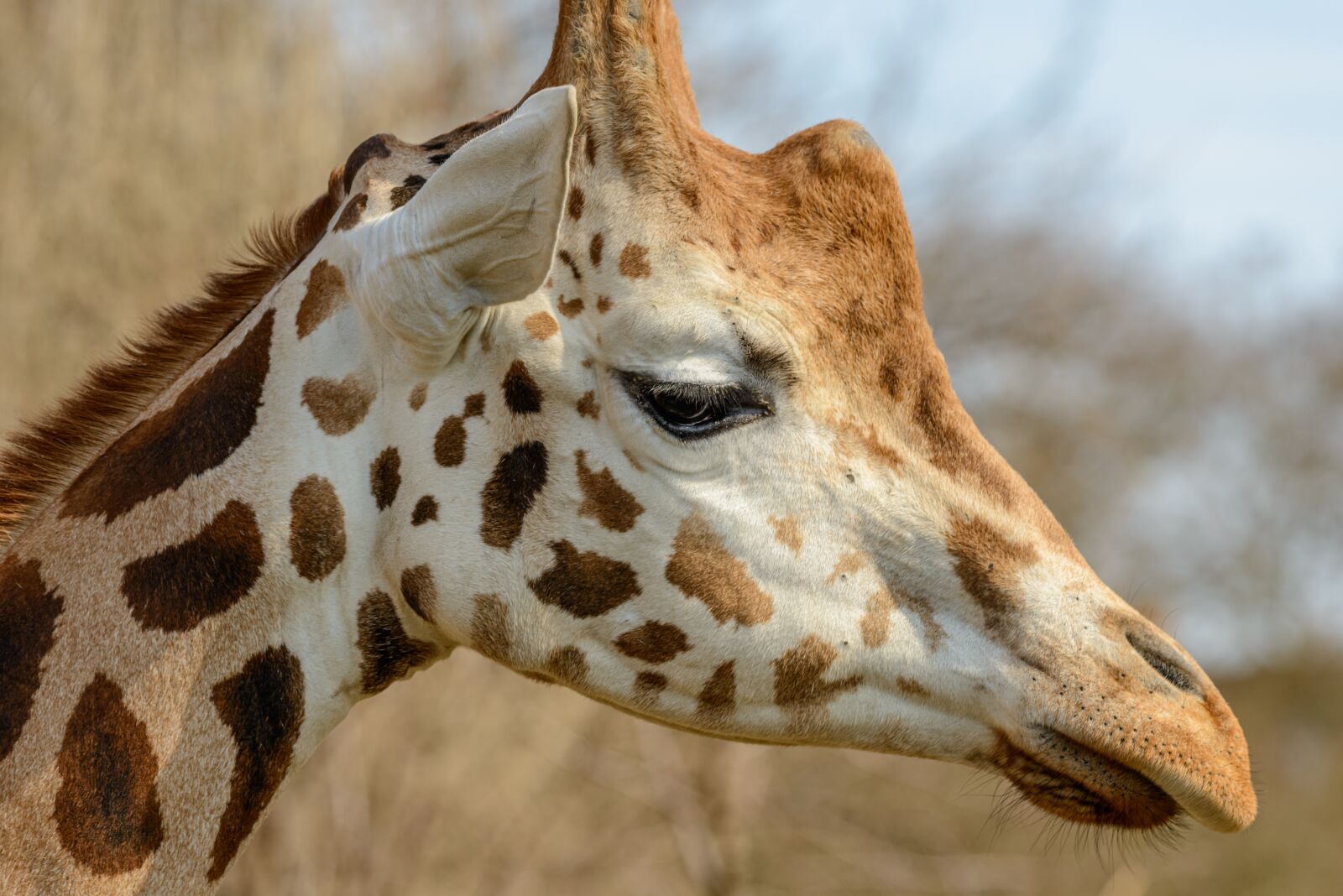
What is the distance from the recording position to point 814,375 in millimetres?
2436

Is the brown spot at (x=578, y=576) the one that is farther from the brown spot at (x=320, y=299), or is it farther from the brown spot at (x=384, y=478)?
the brown spot at (x=320, y=299)

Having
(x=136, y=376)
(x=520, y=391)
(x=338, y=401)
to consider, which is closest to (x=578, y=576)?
(x=520, y=391)

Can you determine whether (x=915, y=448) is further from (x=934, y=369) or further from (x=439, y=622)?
(x=439, y=622)

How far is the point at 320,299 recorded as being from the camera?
8.29 feet

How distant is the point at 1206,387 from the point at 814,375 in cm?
2295

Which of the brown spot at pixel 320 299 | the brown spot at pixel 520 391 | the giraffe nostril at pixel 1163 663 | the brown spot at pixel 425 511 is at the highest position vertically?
the brown spot at pixel 320 299

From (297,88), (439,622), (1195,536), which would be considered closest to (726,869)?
(297,88)

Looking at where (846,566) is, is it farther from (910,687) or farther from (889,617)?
(910,687)

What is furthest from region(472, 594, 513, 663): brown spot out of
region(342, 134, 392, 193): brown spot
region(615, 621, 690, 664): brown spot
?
region(342, 134, 392, 193): brown spot

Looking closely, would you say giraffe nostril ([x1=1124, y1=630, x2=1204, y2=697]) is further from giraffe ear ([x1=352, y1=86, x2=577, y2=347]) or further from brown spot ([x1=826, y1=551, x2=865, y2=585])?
giraffe ear ([x1=352, y1=86, x2=577, y2=347])

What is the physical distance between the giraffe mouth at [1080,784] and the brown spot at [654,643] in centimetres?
66

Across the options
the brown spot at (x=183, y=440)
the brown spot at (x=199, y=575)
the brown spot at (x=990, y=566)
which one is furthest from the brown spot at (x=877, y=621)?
the brown spot at (x=183, y=440)

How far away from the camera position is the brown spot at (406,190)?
2564 mm

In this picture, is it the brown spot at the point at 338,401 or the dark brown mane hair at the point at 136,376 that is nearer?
the brown spot at the point at 338,401
